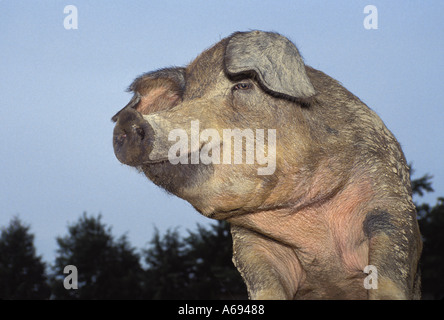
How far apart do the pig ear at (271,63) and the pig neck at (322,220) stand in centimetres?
63

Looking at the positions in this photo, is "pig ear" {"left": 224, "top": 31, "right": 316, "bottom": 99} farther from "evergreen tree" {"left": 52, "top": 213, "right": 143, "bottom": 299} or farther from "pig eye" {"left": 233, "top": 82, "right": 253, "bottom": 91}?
"evergreen tree" {"left": 52, "top": 213, "right": 143, "bottom": 299}

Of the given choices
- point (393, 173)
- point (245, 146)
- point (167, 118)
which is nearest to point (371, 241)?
point (393, 173)

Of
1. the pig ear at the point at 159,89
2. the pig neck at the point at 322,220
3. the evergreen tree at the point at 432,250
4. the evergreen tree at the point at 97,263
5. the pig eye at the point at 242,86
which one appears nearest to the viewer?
the pig eye at the point at 242,86

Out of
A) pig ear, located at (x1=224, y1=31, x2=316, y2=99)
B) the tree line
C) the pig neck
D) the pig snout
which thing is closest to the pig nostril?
the pig snout

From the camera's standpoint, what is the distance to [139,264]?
13.3m

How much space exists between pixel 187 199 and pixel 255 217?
53cm

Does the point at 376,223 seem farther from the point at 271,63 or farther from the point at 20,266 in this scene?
the point at 20,266

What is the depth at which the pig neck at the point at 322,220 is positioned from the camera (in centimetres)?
387

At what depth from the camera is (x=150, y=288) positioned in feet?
36.6

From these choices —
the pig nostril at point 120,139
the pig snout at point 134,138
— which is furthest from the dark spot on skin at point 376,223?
the pig nostril at point 120,139

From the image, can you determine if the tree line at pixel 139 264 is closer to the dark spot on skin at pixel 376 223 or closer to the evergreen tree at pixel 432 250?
the evergreen tree at pixel 432 250

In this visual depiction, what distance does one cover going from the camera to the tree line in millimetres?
10227

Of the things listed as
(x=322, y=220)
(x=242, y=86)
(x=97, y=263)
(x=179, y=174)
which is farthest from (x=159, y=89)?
(x=97, y=263)

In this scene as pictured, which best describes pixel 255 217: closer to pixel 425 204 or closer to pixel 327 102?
pixel 327 102
